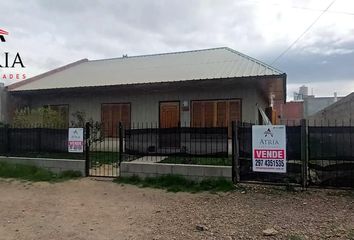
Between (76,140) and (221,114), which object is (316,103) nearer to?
(221,114)

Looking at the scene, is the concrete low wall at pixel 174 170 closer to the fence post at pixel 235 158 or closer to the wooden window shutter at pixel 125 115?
the fence post at pixel 235 158

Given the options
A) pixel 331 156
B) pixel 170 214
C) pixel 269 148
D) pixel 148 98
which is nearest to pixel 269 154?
pixel 269 148

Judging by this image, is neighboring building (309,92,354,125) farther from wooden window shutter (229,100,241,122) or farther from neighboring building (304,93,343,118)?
neighboring building (304,93,343,118)

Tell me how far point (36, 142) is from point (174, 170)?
5325mm

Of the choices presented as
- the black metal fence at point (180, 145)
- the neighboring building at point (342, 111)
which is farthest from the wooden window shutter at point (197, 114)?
the neighboring building at point (342, 111)

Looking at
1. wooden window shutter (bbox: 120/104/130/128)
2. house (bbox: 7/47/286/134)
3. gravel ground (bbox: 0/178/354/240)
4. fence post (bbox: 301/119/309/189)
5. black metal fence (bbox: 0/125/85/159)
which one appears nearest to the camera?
gravel ground (bbox: 0/178/354/240)

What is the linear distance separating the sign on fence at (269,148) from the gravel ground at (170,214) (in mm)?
547

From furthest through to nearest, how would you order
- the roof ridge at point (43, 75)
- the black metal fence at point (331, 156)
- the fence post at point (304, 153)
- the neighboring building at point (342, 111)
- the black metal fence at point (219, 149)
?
the roof ridge at point (43, 75) < the neighboring building at point (342, 111) < the fence post at point (304, 153) < the black metal fence at point (219, 149) < the black metal fence at point (331, 156)

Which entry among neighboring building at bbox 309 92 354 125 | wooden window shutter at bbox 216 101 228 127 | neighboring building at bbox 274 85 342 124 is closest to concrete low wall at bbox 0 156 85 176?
wooden window shutter at bbox 216 101 228 127

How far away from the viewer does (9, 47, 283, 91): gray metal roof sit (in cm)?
1532

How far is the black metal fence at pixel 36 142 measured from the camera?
11.5 meters

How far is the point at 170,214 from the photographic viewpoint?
A: 668 centimetres

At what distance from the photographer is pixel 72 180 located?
10.2 metres

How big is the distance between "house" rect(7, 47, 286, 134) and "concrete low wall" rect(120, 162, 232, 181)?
224 inches
